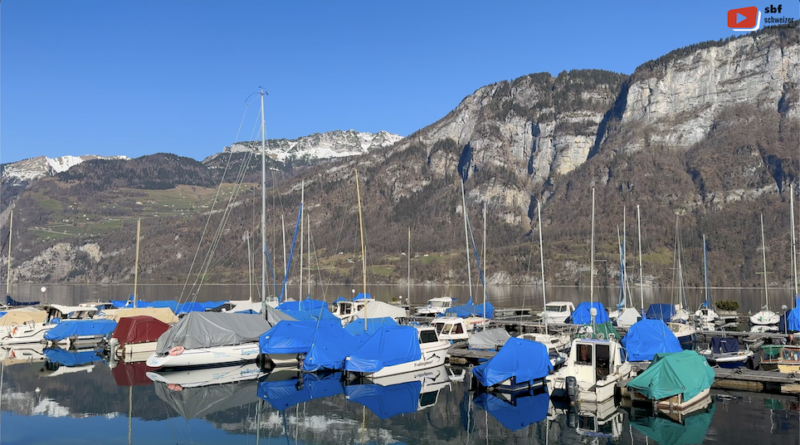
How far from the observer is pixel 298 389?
33.5 metres

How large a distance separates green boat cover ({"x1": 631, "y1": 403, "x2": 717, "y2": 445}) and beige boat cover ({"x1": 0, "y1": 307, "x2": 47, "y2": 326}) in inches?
2128

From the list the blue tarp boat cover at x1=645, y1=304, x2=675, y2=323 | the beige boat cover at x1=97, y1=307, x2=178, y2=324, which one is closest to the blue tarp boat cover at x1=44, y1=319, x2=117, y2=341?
the beige boat cover at x1=97, y1=307, x2=178, y2=324

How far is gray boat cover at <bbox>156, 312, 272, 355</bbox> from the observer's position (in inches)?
1542

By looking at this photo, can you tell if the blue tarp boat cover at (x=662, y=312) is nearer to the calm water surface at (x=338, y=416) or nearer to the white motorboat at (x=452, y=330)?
the white motorboat at (x=452, y=330)

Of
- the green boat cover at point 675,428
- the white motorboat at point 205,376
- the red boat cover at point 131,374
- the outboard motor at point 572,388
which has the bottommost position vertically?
the green boat cover at point 675,428

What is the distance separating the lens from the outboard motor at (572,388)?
2927 cm

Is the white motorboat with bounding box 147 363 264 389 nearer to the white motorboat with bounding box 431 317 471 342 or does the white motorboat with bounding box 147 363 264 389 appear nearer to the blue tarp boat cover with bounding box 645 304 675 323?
the white motorboat with bounding box 431 317 471 342

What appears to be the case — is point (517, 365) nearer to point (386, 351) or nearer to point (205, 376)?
point (386, 351)

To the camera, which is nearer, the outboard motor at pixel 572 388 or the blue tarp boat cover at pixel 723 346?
the outboard motor at pixel 572 388

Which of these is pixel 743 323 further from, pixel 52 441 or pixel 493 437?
pixel 52 441

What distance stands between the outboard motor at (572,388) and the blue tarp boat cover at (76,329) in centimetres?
4135

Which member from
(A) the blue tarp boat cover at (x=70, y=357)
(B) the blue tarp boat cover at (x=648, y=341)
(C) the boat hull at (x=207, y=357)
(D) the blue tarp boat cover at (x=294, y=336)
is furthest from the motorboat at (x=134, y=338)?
(B) the blue tarp boat cover at (x=648, y=341)

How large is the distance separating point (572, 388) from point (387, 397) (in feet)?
30.0

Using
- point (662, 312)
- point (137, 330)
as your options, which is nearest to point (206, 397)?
point (137, 330)
